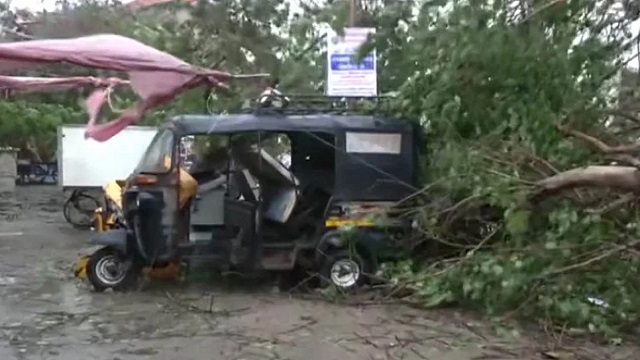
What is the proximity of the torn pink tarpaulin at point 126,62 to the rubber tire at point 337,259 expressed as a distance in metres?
3.89

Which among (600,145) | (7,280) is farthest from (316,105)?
(600,145)

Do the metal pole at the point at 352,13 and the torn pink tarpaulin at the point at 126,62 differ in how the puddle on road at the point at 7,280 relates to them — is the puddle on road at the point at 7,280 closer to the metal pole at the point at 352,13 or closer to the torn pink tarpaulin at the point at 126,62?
the metal pole at the point at 352,13

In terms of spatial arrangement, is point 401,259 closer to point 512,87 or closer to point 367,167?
point 367,167

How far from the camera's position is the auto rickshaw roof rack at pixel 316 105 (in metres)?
11.3

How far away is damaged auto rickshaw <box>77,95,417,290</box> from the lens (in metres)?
10.8

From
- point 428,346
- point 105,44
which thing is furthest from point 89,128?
point 428,346

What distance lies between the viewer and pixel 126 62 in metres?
6.29

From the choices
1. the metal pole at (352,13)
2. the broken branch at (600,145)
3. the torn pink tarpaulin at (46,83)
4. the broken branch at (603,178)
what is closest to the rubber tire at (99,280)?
the metal pole at (352,13)

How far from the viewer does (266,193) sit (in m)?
11.5

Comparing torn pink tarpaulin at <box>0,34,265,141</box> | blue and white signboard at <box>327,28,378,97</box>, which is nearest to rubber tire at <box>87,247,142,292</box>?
blue and white signboard at <box>327,28,378,97</box>

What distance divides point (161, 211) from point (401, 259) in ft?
8.08

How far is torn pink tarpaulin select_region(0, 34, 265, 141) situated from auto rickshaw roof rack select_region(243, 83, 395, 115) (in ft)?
13.0

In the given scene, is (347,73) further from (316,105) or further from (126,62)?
(126,62)

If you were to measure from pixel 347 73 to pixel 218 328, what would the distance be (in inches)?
158
